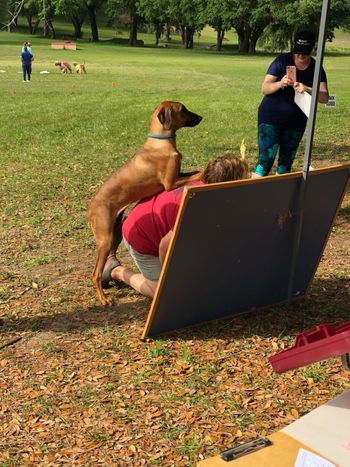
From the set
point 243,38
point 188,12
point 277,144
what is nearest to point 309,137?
point 277,144

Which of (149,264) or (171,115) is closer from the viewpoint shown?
(149,264)

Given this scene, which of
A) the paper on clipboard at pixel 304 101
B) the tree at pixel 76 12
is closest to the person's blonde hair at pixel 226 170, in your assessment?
the paper on clipboard at pixel 304 101

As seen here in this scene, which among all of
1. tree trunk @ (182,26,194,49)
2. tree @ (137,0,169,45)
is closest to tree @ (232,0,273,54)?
tree trunk @ (182,26,194,49)

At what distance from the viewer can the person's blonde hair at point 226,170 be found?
4.12m

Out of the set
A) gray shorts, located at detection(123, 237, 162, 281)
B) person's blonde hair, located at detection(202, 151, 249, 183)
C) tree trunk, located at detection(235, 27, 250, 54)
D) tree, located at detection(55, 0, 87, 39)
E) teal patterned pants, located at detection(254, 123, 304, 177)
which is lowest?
gray shorts, located at detection(123, 237, 162, 281)

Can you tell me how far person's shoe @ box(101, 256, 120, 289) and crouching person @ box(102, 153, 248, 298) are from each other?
270 millimetres

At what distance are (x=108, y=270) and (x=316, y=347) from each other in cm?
301

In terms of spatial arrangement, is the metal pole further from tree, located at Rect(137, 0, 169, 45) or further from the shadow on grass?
tree, located at Rect(137, 0, 169, 45)

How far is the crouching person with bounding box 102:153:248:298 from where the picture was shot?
415 centimetres

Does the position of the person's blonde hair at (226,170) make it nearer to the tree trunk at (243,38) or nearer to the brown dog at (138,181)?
the brown dog at (138,181)

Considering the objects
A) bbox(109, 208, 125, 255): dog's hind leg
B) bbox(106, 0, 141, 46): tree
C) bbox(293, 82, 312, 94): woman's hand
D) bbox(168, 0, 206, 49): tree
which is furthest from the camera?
A: bbox(106, 0, 141, 46): tree

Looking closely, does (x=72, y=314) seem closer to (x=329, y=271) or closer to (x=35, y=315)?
(x=35, y=315)

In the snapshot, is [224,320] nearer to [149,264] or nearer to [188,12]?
[149,264]

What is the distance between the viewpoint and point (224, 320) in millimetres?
4520
